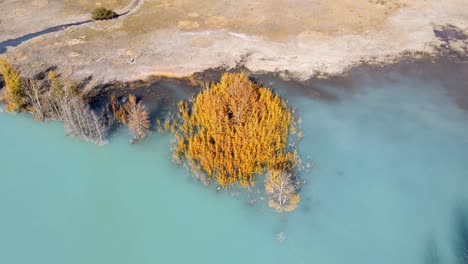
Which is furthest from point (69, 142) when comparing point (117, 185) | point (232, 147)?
point (232, 147)

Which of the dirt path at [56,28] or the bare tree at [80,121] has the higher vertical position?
the dirt path at [56,28]

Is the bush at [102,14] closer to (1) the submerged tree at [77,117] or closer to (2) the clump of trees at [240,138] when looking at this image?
(1) the submerged tree at [77,117]

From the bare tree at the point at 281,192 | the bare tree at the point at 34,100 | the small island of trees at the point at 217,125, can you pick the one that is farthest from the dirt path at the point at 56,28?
the bare tree at the point at 281,192

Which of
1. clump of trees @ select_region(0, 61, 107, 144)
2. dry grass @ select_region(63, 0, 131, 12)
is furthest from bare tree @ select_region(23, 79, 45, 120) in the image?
dry grass @ select_region(63, 0, 131, 12)

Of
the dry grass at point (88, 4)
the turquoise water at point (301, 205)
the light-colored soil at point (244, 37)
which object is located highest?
the dry grass at point (88, 4)

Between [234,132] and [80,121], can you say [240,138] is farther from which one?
[80,121]

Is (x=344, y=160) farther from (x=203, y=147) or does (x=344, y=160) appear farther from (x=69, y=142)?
(x=69, y=142)

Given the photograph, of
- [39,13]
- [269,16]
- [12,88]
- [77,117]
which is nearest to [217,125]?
[77,117]
